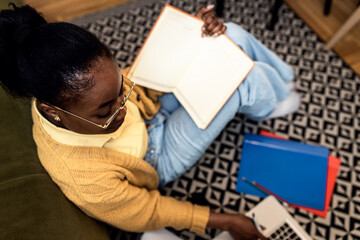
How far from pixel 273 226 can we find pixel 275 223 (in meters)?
0.02

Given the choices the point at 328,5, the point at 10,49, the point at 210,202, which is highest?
the point at 328,5

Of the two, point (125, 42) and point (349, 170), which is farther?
point (125, 42)

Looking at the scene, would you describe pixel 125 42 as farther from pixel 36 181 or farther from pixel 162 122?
pixel 36 181

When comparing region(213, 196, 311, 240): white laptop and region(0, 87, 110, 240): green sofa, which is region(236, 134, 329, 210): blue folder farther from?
region(0, 87, 110, 240): green sofa

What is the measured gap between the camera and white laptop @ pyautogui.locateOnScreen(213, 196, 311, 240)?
39.1 inches

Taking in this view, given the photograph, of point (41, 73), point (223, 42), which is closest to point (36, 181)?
point (41, 73)

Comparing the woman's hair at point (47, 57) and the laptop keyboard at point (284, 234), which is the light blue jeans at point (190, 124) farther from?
the woman's hair at point (47, 57)

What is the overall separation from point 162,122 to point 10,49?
2.13 ft

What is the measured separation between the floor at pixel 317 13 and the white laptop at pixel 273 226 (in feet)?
3.29

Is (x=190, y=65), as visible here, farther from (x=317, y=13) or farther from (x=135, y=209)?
(x=317, y=13)

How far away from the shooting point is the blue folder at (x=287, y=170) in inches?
47.8

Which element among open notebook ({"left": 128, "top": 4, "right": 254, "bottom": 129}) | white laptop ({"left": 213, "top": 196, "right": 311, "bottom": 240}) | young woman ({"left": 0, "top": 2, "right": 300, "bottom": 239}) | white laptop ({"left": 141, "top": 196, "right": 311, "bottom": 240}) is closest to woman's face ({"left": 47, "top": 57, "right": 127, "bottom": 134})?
young woman ({"left": 0, "top": 2, "right": 300, "bottom": 239})

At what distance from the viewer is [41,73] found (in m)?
0.55

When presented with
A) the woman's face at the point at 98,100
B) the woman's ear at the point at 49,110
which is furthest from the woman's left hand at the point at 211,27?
the woman's ear at the point at 49,110
